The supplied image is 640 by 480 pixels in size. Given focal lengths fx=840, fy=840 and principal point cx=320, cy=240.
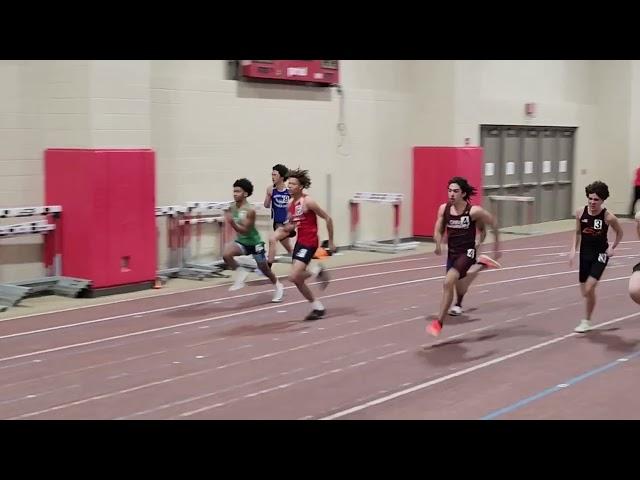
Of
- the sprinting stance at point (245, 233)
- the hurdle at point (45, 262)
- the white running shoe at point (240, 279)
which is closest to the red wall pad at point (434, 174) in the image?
the white running shoe at point (240, 279)

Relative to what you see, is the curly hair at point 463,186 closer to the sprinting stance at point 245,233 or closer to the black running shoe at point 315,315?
the black running shoe at point 315,315

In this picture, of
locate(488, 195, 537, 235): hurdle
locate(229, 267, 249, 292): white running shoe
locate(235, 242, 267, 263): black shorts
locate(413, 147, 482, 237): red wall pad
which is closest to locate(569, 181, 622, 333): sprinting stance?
locate(235, 242, 267, 263): black shorts

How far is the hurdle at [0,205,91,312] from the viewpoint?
11.8m

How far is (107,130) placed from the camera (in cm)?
1257

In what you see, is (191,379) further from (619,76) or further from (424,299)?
(619,76)

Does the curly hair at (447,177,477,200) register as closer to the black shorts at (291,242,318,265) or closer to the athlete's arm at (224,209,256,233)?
the black shorts at (291,242,318,265)

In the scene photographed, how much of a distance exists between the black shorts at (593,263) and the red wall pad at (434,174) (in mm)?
9946

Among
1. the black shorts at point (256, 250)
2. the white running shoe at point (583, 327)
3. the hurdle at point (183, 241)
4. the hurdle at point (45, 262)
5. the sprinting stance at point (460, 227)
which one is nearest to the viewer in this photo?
the sprinting stance at point (460, 227)

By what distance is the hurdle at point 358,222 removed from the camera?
18.4 m

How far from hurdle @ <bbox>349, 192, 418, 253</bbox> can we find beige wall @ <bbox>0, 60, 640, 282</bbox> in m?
0.25

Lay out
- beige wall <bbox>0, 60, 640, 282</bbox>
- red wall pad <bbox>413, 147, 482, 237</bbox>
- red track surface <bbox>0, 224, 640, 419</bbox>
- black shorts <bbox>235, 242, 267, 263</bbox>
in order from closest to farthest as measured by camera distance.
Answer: red track surface <bbox>0, 224, 640, 419</bbox>, black shorts <bbox>235, 242, 267, 263</bbox>, beige wall <bbox>0, 60, 640, 282</bbox>, red wall pad <bbox>413, 147, 482, 237</bbox>

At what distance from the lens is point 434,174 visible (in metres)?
20.1

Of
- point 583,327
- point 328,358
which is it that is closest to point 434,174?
point 583,327

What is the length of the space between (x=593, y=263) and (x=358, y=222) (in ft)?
31.8
